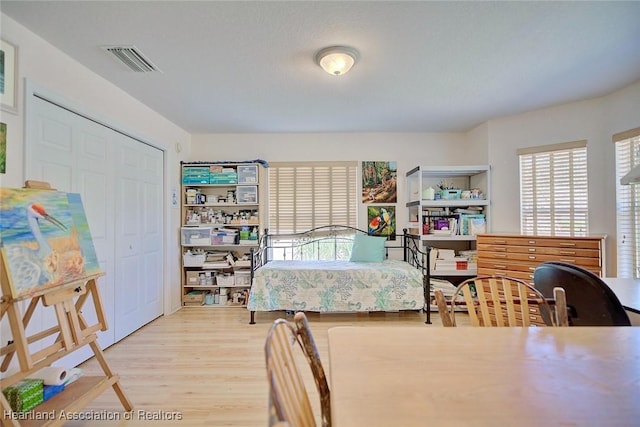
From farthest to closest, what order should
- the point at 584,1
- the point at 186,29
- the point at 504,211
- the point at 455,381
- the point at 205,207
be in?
the point at 205,207, the point at 504,211, the point at 186,29, the point at 584,1, the point at 455,381

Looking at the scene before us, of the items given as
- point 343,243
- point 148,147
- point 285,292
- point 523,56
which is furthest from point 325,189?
point 523,56

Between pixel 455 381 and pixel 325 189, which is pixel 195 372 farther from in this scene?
pixel 325 189

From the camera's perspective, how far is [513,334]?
112 cm

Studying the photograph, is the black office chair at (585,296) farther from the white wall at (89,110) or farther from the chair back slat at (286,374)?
the white wall at (89,110)

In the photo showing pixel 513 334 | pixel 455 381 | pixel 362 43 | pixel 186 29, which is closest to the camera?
pixel 455 381

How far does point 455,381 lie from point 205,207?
3.86 meters

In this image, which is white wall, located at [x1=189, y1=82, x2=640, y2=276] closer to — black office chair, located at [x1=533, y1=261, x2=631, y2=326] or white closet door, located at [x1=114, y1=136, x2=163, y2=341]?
white closet door, located at [x1=114, y1=136, x2=163, y2=341]

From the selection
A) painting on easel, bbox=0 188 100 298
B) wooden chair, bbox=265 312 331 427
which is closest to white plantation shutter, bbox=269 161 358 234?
painting on easel, bbox=0 188 100 298

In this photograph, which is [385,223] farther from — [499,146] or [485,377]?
[485,377]

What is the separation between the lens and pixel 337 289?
3.22 meters

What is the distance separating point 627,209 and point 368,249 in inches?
99.6

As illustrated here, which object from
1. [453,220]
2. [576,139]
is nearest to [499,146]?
[576,139]

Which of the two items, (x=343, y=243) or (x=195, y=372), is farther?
(x=343, y=243)

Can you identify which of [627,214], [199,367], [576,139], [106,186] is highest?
[576,139]
